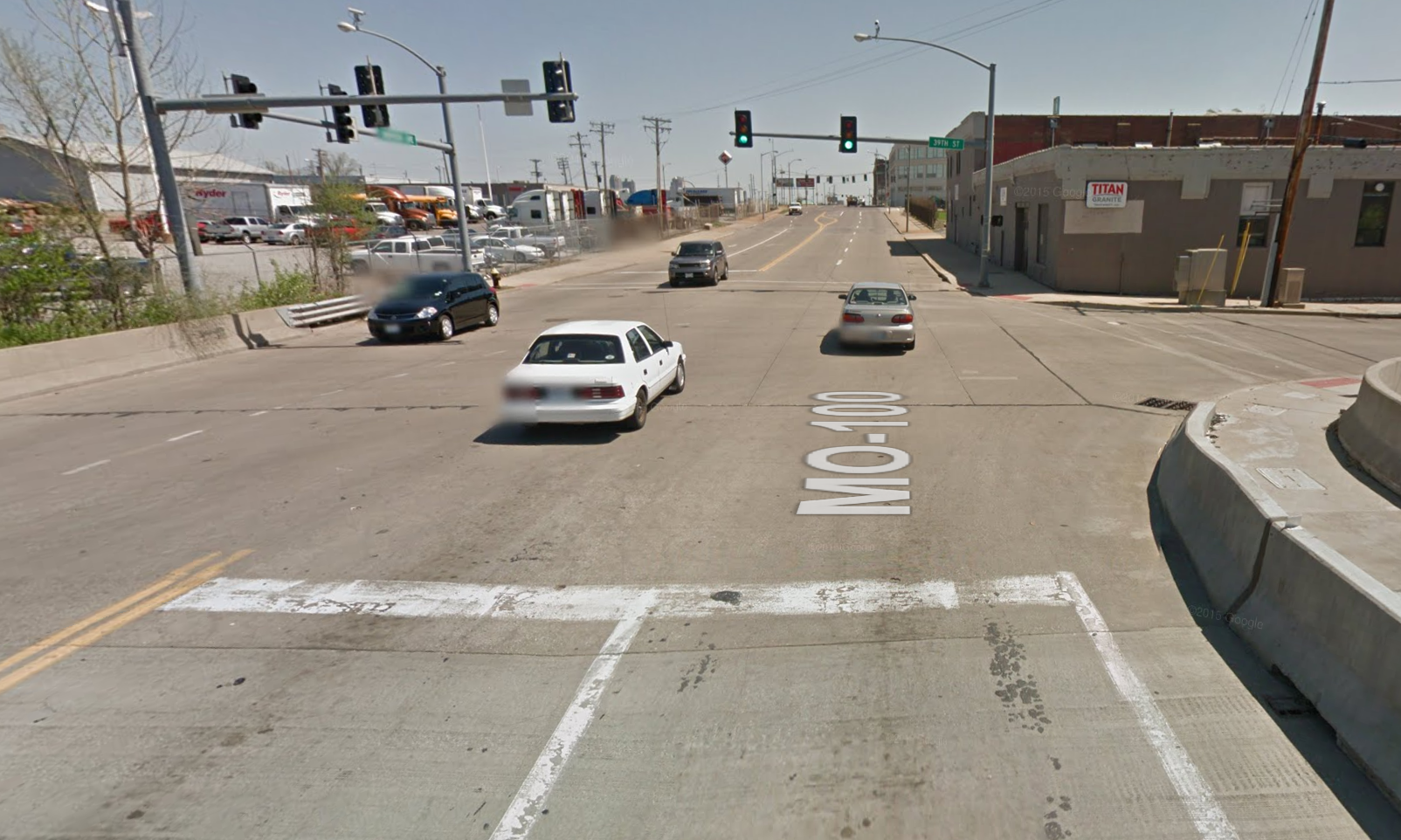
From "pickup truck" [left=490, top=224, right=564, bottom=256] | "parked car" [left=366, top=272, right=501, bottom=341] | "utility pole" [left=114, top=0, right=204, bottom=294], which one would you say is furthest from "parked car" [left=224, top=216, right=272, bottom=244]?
"parked car" [left=366, top=272, right=501, bottom=341]

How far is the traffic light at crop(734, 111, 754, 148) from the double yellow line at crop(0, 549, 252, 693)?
25458mm

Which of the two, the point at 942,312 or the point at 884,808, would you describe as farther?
the point at 942,312

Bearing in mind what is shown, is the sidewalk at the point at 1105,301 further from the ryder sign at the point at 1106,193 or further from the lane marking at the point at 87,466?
the lane marking at the point at 87,466

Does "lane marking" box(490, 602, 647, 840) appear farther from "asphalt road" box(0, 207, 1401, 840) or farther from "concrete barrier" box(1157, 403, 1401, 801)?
"concrete barrier" box(1157, 403, 1401, 801)

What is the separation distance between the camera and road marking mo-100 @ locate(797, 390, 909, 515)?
7.19m

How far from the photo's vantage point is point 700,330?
19688 millimetres

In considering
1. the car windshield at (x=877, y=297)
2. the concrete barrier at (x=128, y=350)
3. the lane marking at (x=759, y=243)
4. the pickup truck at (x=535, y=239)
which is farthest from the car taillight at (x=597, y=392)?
the lane marking at (x=759, y=243)

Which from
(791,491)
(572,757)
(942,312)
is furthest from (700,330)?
(572,757)

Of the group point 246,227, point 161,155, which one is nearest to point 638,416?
point 161,155

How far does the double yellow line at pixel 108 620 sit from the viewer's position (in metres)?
4.61

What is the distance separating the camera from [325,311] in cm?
2072

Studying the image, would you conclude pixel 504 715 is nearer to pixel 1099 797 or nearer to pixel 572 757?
pixel 572 757

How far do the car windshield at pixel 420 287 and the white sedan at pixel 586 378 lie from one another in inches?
394

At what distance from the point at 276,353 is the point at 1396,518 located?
19634 mm
